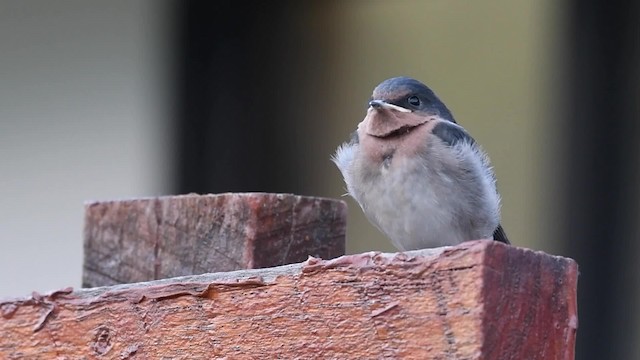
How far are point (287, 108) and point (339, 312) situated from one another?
355 centimetres

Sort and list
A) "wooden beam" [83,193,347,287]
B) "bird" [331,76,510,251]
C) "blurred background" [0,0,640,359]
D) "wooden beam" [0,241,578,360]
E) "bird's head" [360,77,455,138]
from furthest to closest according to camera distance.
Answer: "blurred background" [0,0,640,359] → "bird's head" [360,77,455,138] → "bird" [331,76,510,251] → "wooden beam" [83,193,347,287] → "wooden beam" [0,241,578,360]

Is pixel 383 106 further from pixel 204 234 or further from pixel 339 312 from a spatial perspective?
pixel 339 312

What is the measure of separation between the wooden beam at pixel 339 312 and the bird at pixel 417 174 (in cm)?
102

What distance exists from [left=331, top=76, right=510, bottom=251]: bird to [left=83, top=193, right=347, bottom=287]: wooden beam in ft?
1.78

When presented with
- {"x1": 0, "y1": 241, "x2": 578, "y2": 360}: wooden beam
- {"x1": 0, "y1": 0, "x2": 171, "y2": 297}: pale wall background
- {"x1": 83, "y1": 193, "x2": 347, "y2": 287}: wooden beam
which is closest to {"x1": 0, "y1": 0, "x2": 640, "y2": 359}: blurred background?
{"x1": 0, "y1": 0, "x2": 171, "y2": 297}: pale wall background

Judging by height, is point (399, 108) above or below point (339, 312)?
above

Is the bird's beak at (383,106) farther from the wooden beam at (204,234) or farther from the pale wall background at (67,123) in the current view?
the pale wall background at (67,123)

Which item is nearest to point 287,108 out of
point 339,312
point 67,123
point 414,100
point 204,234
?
point 67,123

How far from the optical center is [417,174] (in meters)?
2.16

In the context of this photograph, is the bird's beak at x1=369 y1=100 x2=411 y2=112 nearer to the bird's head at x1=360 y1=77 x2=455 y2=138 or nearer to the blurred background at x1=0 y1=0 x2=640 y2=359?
the bird's head at x1=360 y1=77 x2=455 y2=138

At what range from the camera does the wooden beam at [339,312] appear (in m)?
0.97

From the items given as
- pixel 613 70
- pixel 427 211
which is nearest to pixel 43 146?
pixel 613 70

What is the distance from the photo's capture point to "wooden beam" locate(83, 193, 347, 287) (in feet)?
5.04

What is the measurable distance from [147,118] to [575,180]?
136cm
